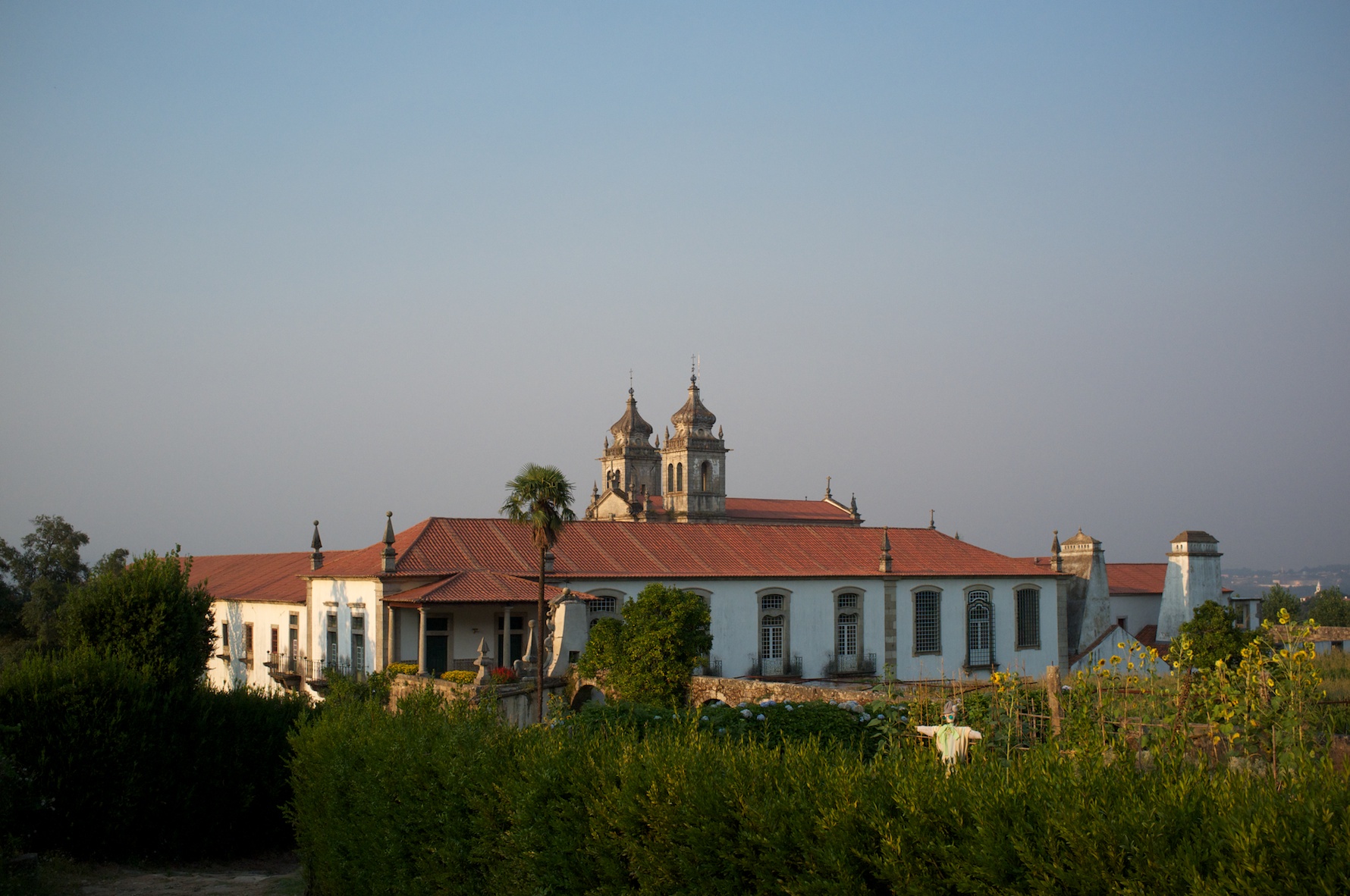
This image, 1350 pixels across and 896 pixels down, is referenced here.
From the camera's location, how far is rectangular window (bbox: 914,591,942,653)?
1687 inches

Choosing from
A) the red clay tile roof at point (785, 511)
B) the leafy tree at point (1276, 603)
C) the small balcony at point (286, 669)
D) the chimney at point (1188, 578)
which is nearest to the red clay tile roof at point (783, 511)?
the red clay tile roof at point (785, 511)

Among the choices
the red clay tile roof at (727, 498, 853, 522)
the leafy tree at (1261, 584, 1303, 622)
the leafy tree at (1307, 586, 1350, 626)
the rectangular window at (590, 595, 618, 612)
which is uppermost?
the red clay tile roof at (727, 498, 853, 522)

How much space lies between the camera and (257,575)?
4953cm

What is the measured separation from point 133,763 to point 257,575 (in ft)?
109

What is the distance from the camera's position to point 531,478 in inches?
1217

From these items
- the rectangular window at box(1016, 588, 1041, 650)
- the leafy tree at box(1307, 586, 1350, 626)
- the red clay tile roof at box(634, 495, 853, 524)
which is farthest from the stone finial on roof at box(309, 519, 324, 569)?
the leafy tree at box(1307, 586, 1350, 626)

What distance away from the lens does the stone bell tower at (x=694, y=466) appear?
9000 cm

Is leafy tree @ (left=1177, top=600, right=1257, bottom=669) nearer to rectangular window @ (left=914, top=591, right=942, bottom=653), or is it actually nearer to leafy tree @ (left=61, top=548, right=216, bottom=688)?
rectangular window @ (left=914, top=591, right=942, bottom=653)

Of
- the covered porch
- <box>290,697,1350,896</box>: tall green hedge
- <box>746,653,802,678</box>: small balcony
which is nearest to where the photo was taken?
<box>290,697,1350,896</box>: tall green hedge

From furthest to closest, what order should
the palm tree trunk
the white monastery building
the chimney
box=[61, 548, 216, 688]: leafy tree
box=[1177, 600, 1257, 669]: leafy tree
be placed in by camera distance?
the chimney, the white monastery building, box=[1177, 600, 1257, 669]: leafy tree, the palm tree trunk, box=[61, 548, 216, 688]: leafy tree

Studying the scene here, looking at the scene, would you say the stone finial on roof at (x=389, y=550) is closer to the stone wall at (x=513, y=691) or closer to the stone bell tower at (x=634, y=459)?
the stone wall at (x=513, y=691)

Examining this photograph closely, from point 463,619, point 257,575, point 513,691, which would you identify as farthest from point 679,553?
point 257,575

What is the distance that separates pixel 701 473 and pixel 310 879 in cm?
7803

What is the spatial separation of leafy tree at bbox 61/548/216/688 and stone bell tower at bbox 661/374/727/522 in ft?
222
